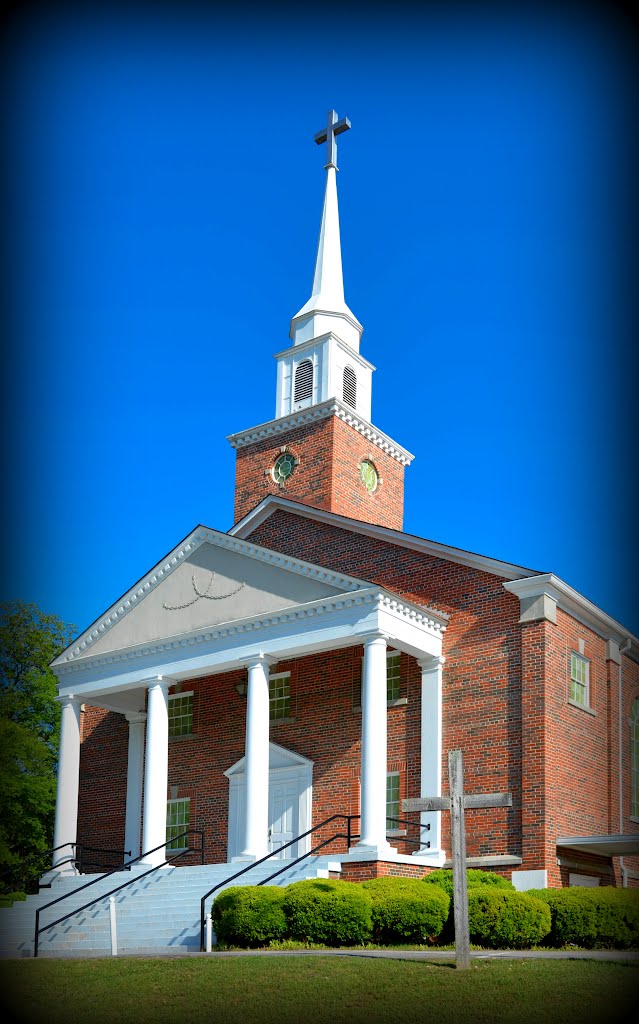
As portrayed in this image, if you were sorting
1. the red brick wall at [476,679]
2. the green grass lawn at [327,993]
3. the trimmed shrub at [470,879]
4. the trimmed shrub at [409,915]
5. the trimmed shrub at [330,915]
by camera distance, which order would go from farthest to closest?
the red brick wall at [476,679], the trimmed shrub at [470,879], the trimmed shrub at [409,915], the trimmed shrub at [330,915], the green grass lawn at [327,993]

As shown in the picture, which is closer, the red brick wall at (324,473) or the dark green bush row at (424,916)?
the dark green bush row at (424,916)

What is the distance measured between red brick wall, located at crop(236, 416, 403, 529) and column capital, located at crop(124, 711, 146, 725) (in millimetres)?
6975

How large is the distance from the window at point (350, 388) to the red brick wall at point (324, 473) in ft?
4.78

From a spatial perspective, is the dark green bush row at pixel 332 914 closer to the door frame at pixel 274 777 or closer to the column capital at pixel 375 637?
the column capital at pixel 375 637

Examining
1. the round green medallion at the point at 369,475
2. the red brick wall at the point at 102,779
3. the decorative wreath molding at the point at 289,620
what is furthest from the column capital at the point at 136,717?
the round green medallion at the point at 369,475

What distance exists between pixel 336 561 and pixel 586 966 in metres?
15.2

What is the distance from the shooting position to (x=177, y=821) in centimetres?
3012

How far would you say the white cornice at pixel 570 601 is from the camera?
2494cm

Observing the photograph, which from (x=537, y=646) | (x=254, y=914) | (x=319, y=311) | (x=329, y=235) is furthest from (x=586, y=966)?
(x=329, y=235)

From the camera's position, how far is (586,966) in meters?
15.3

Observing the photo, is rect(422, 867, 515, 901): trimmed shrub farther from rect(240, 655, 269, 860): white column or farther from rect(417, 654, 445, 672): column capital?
rect(417, 654, 445, 672): column capital

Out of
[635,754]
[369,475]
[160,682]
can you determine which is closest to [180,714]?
[160,682]

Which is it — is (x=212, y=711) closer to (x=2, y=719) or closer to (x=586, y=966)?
(x=2, y=719)

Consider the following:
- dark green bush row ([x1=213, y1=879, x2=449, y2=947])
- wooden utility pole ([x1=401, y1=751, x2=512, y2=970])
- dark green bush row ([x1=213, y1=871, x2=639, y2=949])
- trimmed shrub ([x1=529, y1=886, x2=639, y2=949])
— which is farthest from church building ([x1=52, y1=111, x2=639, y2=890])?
wooden utility pole ([x1=401, y1=751, x2=512, y2=970])
